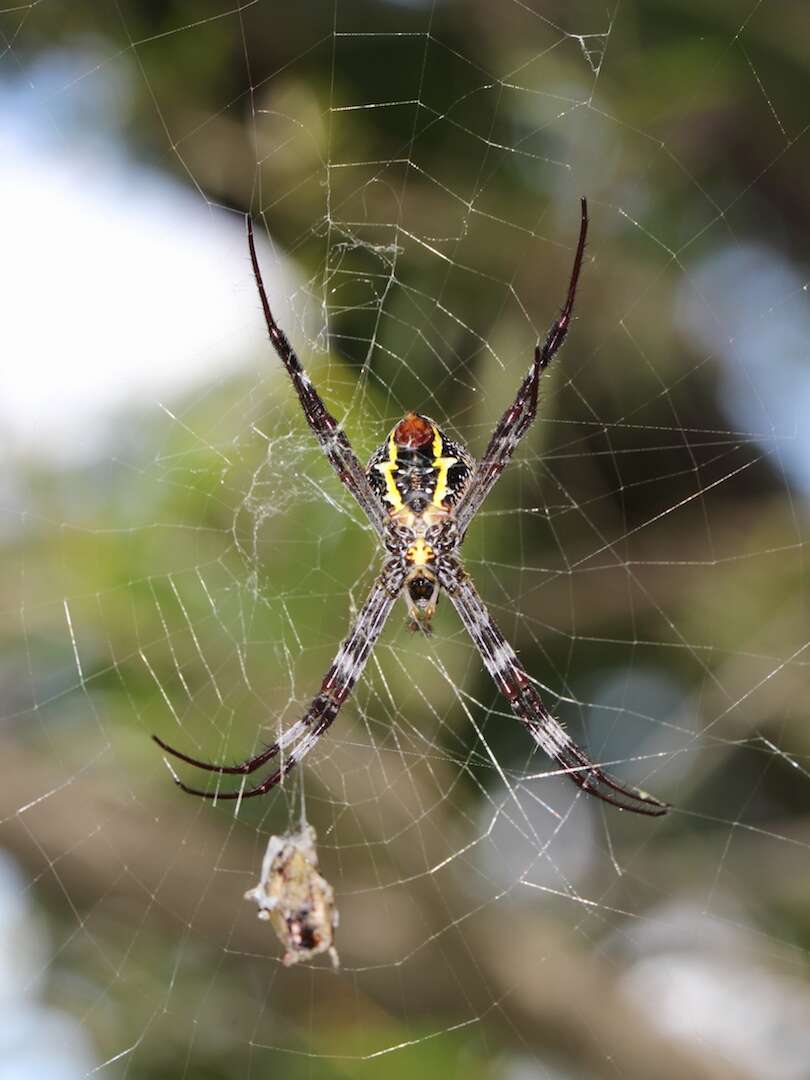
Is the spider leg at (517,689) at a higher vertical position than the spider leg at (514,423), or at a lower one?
lower

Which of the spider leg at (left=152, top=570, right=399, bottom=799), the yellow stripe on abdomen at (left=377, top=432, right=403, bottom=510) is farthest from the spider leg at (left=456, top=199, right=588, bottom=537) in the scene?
the spider leg at (left=152, top=570, right=399, bottom=799)

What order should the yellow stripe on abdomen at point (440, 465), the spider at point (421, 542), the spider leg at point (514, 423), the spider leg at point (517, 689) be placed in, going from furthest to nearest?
1. the spider leg at point (517, 689)
2. the yellow stripe on abdomen at point (440, 465)
3. the spider at point (421, 542)
4. the spider leg at point (514, 423)

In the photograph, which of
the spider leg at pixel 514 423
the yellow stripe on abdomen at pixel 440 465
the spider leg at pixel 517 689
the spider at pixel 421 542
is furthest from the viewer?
the spider leg at pixel 517 689

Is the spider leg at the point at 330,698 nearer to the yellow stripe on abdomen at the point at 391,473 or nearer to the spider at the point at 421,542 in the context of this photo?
the spider at the point at 421,542

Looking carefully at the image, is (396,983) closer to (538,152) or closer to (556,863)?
(556,863)

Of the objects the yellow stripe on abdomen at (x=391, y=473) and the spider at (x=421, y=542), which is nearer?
the spider at (x=421, y=542)

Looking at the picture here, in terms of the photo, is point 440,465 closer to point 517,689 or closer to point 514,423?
point 514,423

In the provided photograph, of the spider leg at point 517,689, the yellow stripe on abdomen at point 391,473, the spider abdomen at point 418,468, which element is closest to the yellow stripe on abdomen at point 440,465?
the spider abdomen at point 418,468

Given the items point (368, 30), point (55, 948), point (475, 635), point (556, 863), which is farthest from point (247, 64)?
point (55, 948)
